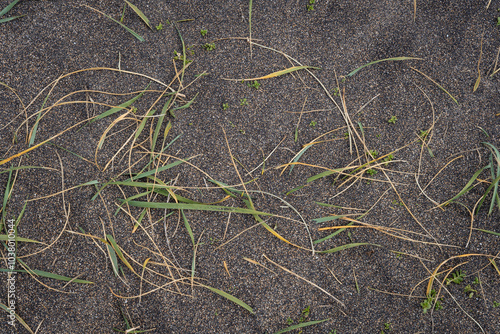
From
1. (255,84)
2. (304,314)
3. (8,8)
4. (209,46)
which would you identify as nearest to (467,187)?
(304,314)

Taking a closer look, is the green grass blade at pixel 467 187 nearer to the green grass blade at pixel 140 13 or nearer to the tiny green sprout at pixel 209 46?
the tiny green sprout at pixel 209 46

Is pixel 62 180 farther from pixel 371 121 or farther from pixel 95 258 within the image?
pixel 371 121

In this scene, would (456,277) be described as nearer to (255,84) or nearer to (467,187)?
(467,187)

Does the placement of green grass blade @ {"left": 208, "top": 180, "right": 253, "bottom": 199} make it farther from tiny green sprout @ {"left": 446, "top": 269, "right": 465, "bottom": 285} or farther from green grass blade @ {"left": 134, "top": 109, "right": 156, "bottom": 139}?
tiny green sprout @ {"left": 446, "top": 269, "right": 465, "bottom": 285}

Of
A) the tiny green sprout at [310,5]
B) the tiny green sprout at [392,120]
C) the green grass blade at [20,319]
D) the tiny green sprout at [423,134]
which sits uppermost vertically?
the tiny green sprout at [310,5]

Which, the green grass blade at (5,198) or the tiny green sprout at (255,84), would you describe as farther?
the tiny green sprout at (255,84)

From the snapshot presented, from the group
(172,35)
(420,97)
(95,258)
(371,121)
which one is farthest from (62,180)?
(420,97)

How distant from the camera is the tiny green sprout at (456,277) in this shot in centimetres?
156

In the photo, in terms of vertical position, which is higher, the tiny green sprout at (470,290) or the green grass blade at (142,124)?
the green grass blade at (142,124)

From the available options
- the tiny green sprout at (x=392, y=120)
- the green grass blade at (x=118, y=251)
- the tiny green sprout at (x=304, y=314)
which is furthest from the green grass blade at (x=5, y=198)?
the tiny green sprout at (x=392, y=120)

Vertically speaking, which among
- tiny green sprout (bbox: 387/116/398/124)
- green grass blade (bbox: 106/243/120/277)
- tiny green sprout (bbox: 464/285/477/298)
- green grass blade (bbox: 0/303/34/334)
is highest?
tiny green sprout (bbox: 387/116/398/124)

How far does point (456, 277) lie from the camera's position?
1.56 metres

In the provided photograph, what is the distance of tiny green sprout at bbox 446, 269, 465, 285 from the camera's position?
156 centimetres

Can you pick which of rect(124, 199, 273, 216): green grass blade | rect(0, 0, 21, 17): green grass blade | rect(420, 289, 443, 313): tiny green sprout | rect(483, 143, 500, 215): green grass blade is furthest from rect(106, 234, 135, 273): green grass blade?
rect(483, 143, 500, 215): green grass blade
